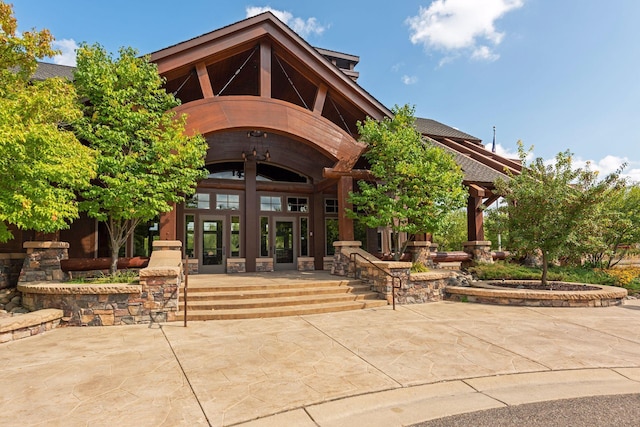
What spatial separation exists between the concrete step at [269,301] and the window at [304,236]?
5766 mm

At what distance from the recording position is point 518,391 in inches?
173

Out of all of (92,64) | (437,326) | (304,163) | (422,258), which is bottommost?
(437,326)

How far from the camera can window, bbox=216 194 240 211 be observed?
1448 cm

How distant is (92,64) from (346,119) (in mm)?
9106

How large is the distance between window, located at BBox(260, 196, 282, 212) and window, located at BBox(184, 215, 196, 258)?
278 centimetres

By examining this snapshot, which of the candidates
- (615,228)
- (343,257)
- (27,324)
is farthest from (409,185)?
(27,324)

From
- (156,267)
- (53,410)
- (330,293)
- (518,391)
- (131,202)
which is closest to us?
(53,410)

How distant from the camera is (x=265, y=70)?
471 inches

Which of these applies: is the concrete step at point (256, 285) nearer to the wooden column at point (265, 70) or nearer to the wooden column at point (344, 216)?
the wooden column at point (344, 216)

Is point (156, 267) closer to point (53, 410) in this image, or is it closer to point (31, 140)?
point (31, 140)

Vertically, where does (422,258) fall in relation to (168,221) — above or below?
below

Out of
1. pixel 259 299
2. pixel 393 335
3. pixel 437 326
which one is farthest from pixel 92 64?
pixel 437 326

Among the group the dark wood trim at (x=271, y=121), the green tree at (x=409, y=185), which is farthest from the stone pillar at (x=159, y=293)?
the green tree at (x=409, y=185)

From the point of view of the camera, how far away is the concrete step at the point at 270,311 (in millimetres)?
7973
